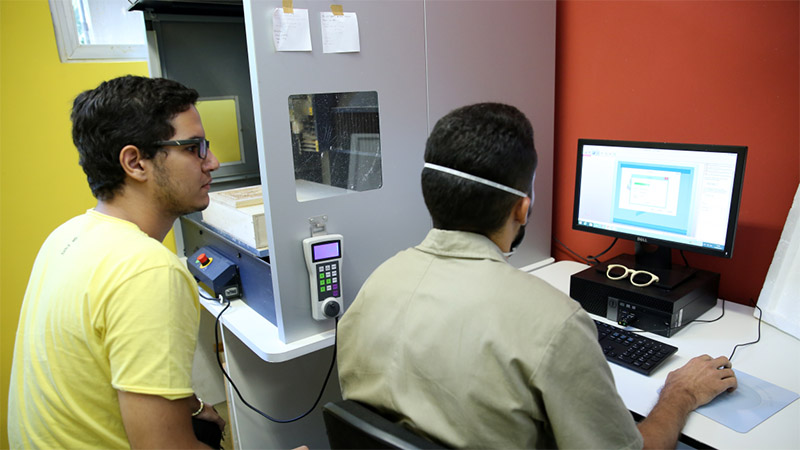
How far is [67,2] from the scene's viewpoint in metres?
2.11

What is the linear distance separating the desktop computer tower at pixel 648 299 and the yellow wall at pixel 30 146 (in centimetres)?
203

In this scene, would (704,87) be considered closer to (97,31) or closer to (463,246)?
(463,246)

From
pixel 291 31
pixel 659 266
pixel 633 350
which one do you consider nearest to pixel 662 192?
pixel 659 266

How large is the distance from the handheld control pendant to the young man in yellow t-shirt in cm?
36

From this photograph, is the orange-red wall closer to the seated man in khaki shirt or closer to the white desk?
the white desk

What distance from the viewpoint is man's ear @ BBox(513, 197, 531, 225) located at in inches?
38.9

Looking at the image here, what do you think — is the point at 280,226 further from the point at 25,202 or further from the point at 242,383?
the point at 25,202

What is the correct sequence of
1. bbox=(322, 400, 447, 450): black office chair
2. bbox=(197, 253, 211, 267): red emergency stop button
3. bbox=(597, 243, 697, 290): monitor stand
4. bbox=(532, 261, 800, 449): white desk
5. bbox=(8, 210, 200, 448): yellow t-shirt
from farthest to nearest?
bbox=(197, 253, 211, 267): red emergency stop button → bbox=(597, 243, 697, 290): monitor stand → bbox=(532, 261, 800, 449): white desk → bbox=(8, 210, 200, 448): yellow t-shirt → bbox=(322, 400, 447, 450): black office chair

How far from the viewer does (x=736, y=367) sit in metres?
1.28

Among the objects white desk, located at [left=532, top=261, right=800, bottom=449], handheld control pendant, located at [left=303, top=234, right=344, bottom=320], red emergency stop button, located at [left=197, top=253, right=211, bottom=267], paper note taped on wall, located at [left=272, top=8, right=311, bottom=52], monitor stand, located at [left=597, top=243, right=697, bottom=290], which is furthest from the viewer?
red emergency stop button, located at [left=197, top=253, right=211, bottom=267]

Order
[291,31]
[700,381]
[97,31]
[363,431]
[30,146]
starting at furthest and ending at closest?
1. [97,31]
2. [30,146]
3. [291,31]
4. [700,381]
5. [363,431]

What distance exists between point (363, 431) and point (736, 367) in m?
1.01

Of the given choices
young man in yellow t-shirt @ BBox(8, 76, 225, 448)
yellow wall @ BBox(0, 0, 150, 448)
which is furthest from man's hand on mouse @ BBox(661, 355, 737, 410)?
yellow wall @ BBox(0, 0, 150, 448)

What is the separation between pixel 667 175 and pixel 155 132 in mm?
1401
